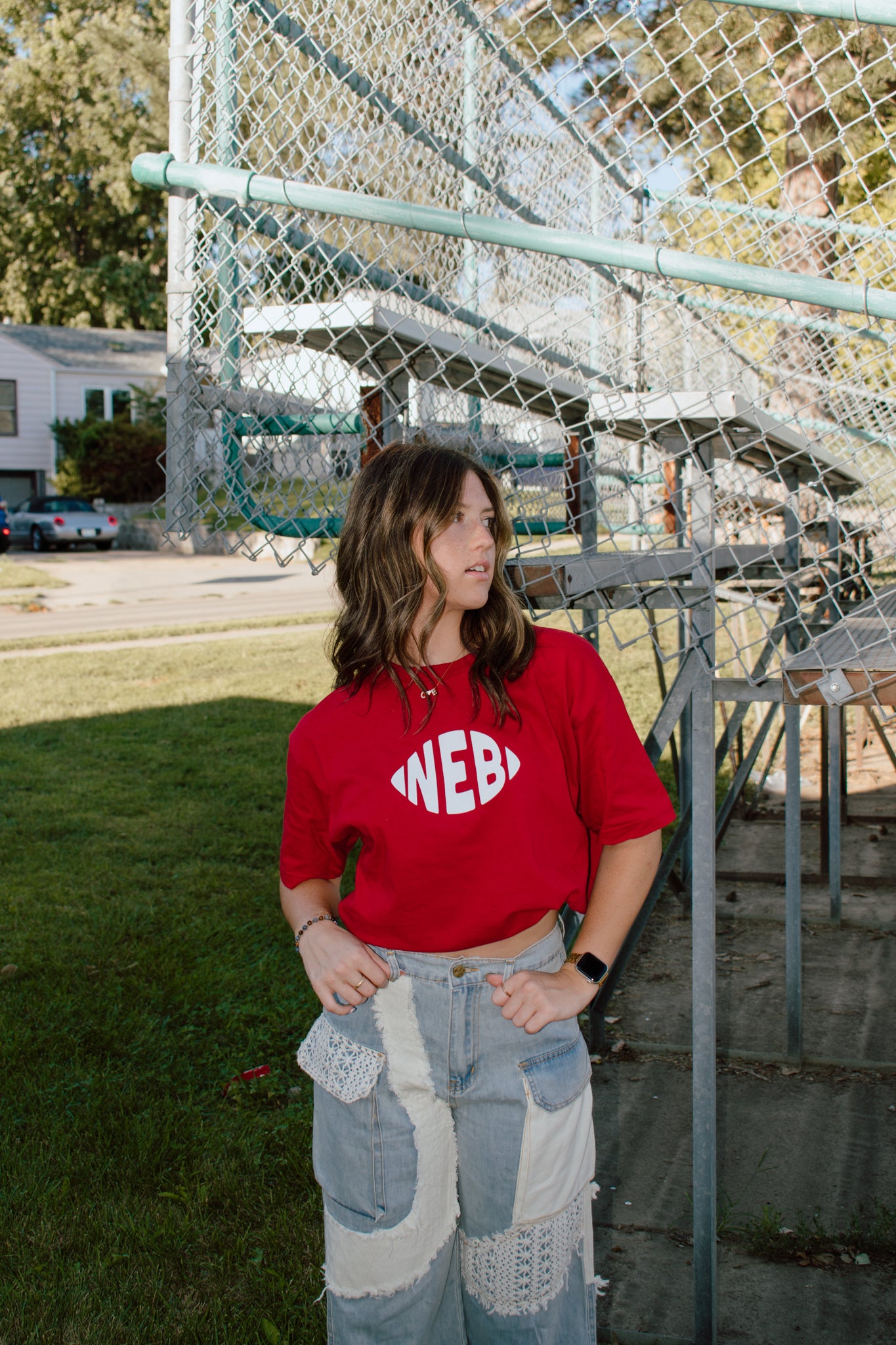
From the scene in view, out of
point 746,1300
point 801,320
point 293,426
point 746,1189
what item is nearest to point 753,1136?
point 746,1189

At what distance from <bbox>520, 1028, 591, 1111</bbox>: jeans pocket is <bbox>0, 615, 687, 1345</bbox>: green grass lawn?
1160mm

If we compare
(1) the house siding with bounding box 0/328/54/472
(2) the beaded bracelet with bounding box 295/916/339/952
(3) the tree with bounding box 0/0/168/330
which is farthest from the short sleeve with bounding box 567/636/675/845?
(3) the tree with bounding box 0/0/168/330

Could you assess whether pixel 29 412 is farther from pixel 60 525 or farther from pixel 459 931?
pixel 459 931

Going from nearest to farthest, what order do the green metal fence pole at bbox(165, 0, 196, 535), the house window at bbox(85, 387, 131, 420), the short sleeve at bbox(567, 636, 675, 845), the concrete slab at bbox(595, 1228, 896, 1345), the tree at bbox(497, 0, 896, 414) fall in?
the short sleeve at bbox(567, 636, 675, 845) < the tree at bbox(497, 0, 896, 414) < the concrete slab at bbox(595, 1228, 896, 1345) < the green metal fence pole at bbox(165, 0, 196, 535) < the house window at bbox(85, 387, 131, 420)

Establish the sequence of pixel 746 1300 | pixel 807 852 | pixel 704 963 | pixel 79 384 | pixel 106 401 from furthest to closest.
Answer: pixel 106 401
pixel 79 384
pixel 807 852
pixel 746 1300
pixel 704 963

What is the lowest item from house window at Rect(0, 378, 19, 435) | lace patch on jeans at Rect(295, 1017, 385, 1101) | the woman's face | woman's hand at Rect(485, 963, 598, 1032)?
lace patch on jeans at Rect(295, 1017, 385, 1101)

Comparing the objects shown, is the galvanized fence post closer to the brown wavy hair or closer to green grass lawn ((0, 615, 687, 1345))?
the brown wavy hair

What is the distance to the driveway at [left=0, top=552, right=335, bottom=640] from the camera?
14.0 meters

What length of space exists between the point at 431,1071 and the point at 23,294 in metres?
44.5

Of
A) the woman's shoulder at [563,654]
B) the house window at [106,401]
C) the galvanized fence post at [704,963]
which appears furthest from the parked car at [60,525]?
the woman's shoulder at [563,654]

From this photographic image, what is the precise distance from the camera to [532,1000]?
62.4 inches

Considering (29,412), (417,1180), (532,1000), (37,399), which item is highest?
(37,399)

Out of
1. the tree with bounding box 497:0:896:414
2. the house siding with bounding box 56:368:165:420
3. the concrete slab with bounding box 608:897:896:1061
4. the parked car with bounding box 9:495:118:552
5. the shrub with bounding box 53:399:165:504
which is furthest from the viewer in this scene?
the house siding with bounding box 56:368:165:420

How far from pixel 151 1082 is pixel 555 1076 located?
212 centimetres
